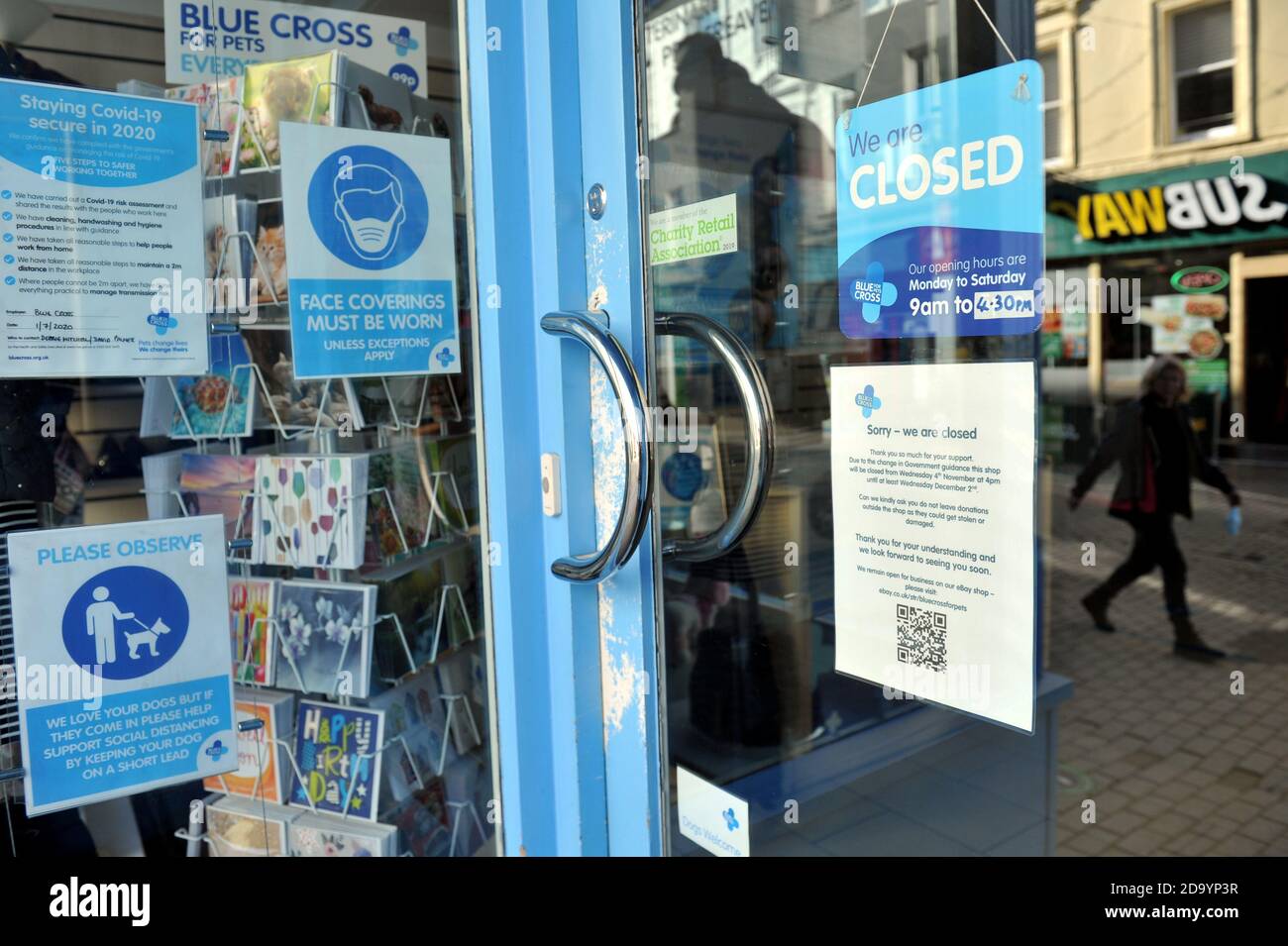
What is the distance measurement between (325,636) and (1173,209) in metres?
1.59

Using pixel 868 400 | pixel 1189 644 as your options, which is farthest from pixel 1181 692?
pixel 868 400

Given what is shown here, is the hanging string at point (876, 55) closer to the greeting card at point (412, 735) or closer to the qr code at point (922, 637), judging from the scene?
the qr code at point (922, 637)

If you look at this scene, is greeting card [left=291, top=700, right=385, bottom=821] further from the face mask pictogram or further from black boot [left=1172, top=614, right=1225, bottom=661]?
black boot [left=1172, top=614, right=1225, bottom=661]

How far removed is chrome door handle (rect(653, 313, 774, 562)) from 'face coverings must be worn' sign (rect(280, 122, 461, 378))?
473 mm

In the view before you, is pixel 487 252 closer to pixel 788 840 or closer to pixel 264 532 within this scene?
pixel 264 532

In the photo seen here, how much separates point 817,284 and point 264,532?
1097mm

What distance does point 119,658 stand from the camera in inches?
65.1

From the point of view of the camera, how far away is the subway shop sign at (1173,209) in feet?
3.31

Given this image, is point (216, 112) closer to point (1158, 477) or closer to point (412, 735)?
point (412, 735)

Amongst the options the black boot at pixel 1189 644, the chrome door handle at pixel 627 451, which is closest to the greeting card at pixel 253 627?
the chrome door handle at pixel 627 451

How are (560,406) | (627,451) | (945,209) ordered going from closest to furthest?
(945,209) < (627,451) < (560,406)

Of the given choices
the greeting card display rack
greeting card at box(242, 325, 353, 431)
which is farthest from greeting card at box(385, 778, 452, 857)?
greeting card at box(242, 325, 353, 431)

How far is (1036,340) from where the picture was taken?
1182 millimetres
